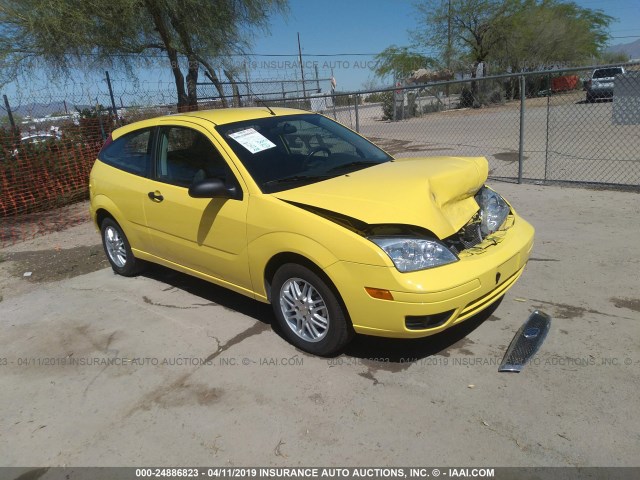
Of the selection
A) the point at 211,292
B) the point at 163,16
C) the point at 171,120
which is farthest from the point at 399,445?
the point at 163,16

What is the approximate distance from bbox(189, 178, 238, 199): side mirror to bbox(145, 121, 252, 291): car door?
0.06 meters

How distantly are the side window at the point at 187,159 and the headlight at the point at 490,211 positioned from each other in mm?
1889

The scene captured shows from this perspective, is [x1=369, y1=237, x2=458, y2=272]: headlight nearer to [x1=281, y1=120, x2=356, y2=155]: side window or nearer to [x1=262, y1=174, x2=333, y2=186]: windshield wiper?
[x1=262, y1=174, x2=333, y2=186]: windshield wiper

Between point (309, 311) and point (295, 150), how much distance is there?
55.4 inches

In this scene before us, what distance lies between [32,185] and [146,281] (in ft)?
17.5

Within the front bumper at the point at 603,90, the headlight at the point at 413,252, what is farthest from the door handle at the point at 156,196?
the front bumper at the point at 603,90

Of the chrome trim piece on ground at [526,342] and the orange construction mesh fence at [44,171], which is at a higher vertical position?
the orange construction mesh fence at [44,171]

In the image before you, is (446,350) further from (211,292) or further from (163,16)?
(163,16)

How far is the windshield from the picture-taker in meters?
3.69

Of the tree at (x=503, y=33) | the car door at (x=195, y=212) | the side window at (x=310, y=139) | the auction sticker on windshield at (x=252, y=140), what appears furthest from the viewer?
the tree at (x=503, y=33)

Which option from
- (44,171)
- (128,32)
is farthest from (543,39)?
(44,171)

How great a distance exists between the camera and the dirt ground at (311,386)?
2574mm

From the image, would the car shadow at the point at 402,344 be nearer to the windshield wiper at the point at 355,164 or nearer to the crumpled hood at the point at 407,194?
the crumpled hood at the point at 407,194

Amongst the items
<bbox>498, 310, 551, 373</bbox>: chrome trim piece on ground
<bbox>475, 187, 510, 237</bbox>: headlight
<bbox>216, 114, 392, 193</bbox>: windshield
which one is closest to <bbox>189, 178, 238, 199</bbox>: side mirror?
<bbox>216, 114, 392, 193</bbox>: windshield
